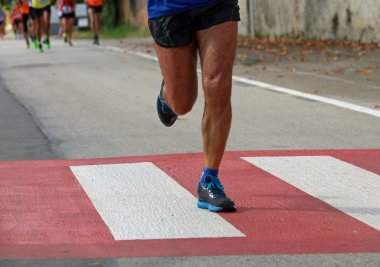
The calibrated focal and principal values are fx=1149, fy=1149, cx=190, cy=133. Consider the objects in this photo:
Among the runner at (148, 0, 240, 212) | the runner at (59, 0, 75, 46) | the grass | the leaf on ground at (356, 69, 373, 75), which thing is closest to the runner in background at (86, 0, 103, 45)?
the runner at (59, 0, 75, 46)

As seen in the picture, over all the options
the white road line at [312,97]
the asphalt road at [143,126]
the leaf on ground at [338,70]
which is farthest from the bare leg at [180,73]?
the leaf on ground at [338,70]

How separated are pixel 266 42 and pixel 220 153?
56.6 ft

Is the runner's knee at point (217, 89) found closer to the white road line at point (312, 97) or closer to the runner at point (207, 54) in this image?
the runner at point (207, 54)

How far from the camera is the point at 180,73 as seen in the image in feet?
19.9

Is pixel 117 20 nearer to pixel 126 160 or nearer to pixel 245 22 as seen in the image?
pixel 245 22

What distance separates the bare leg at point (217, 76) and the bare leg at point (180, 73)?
0.33ft

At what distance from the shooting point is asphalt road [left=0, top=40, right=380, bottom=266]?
4777 millimetres

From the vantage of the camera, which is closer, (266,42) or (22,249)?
(22,249)

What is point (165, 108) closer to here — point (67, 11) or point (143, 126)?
point (143, 126)

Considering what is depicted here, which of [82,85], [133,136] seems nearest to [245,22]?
[82,85]

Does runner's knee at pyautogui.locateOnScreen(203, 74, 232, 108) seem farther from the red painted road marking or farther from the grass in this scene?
the grass

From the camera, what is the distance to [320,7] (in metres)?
22.2

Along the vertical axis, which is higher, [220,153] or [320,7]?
[220,153]

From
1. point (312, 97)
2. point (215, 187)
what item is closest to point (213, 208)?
point (215, 187)
